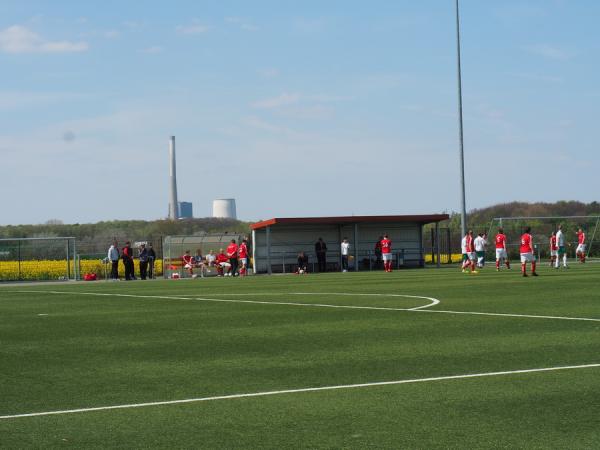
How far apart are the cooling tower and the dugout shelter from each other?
233ft

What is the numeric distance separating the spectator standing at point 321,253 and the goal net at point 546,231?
13.3 metres

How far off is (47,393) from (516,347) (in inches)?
220

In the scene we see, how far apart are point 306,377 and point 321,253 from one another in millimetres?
39053

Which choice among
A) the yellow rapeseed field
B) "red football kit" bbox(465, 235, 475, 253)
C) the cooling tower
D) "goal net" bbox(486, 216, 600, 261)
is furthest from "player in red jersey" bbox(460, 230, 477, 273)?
the cooling tower

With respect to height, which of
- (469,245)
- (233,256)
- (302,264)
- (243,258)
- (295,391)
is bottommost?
(295,391)

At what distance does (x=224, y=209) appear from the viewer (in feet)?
400

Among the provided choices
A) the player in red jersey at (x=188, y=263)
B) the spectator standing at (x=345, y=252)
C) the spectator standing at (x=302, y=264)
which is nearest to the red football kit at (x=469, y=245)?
the spectator standing at (x=345, y=252)

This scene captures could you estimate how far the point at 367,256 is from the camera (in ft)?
167

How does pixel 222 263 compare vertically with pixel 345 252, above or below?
below

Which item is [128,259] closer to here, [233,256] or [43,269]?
[233,256]

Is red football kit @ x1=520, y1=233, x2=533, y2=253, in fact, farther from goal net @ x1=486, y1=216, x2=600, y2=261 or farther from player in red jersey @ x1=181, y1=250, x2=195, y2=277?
goal net @ x1=486, y1=216, x2=600, y2=261

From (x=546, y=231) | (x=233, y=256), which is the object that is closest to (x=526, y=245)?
(x=233, y=256)

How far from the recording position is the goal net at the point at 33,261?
169 feet

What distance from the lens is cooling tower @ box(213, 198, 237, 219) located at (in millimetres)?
121750
